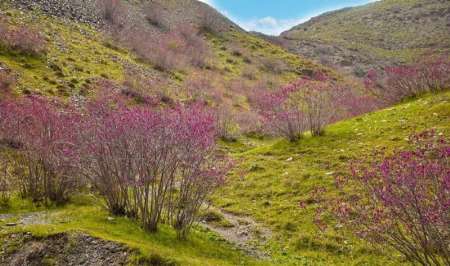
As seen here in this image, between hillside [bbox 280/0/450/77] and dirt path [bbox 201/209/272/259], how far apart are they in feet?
212

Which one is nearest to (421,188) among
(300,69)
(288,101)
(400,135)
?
(400,135)

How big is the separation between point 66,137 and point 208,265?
583cm

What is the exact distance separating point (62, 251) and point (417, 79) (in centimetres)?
2035

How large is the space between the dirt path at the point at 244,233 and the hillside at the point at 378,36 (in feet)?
212

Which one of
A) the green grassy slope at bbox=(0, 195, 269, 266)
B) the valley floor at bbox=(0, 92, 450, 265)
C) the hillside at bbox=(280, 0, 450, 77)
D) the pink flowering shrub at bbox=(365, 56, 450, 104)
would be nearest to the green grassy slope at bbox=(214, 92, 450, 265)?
the valley floor at bbox=(0, 92, 450, 265)

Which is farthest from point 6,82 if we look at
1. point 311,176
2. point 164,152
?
point 311,176

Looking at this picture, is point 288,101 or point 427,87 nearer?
point 288,101

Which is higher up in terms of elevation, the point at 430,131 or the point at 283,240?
the point at 430,131

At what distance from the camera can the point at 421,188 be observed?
23.9 feet

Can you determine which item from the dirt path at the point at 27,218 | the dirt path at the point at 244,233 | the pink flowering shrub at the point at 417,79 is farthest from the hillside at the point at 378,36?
the dirt path at the point at 27,218

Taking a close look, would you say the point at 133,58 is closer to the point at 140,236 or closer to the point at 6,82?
the point at 6,82

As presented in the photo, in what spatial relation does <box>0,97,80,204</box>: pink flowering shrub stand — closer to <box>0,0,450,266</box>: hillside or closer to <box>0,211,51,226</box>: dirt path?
<box>0,0,450,266</box>: hillside

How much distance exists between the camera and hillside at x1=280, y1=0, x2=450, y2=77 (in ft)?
272

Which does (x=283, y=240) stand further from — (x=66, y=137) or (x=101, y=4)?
(x=101, y=4)
